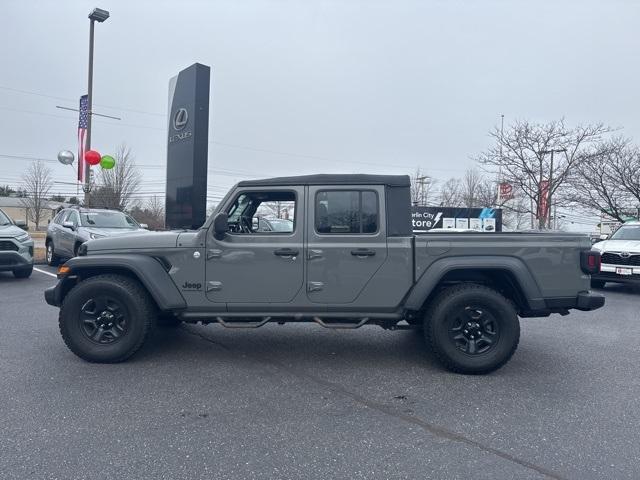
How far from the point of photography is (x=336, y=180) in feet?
16.4

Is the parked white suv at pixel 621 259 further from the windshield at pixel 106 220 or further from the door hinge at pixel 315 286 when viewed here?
the windshield at pixel 106 220

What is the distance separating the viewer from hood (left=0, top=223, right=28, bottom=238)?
1009cm

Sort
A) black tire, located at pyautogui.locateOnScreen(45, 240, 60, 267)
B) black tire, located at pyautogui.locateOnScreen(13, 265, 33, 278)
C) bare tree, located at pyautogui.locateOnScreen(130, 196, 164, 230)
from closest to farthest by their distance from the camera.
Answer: black tire, located at pyautogui.locateOnScreen(13, 265, 33, 278)
black tire, located at pyautogui.locateOnScreen(45, 240, 60, 267)
bare tree, located at pyautogui.locateOnScreen(130, 196, 164, 230)

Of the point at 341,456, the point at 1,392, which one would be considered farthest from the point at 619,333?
the point at 1,392

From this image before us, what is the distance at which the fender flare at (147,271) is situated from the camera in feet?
15.8

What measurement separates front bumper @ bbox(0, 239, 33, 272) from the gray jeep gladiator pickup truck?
249 inches

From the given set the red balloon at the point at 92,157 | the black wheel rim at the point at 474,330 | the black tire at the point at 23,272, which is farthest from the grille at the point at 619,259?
the red balloon at the point at 92,157

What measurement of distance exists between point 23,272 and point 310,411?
9485mm

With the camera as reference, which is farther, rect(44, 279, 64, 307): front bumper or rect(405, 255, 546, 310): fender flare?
rect(44, 279, 64, 307): front bumper

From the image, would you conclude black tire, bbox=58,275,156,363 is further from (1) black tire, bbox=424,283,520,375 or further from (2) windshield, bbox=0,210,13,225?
(2) windshield, bbox=0,210,13,225

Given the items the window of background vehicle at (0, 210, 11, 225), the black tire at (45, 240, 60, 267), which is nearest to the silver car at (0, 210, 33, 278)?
the window of background vehicle at (0, 210, 11, 225)

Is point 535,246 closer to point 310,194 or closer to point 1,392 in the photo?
point 310,194

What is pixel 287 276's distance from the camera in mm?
4816

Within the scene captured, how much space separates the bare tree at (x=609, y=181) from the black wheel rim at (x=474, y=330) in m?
19.0
